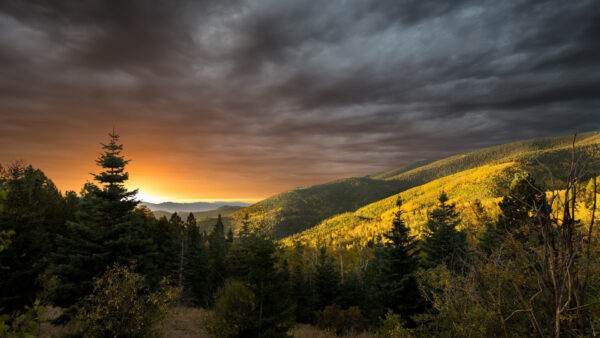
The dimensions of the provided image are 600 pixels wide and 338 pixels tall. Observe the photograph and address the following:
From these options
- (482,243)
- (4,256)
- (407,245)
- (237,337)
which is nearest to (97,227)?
(4,256)

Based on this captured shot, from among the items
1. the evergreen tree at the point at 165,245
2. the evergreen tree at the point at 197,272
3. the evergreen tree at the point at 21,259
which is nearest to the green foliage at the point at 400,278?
the evergreen tree at the point at 21,259

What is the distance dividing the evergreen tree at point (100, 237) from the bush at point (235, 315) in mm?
7070

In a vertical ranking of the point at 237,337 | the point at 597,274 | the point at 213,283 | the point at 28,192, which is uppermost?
the point at 28,192

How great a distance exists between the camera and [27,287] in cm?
2028

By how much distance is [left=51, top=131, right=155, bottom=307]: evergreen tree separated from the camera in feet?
66.2

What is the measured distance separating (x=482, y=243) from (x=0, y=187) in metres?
34.9

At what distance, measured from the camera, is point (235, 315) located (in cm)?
1816

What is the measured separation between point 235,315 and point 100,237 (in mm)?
12327

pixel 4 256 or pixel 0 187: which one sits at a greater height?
pixel 0 187

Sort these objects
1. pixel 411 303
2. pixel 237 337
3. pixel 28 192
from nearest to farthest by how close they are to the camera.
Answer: pixel 237 337 → pixel 411 303 → pixel 28 192

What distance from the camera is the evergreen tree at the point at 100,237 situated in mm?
20188

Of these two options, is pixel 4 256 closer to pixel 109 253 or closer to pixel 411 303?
pixel 109 253

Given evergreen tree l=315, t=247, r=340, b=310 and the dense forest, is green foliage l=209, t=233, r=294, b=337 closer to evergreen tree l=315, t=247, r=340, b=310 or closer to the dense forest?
the dense forest

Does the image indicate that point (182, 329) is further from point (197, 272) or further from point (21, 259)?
point (197, 272)
